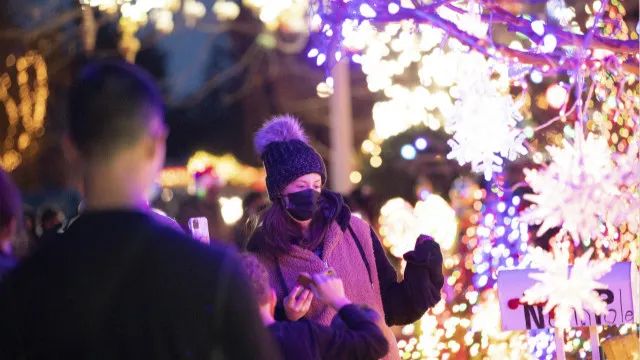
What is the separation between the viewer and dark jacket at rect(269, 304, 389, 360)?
3.12m

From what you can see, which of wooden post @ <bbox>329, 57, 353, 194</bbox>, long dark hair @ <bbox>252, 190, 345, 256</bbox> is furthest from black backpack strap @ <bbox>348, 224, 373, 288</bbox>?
wooden post @ <bbox>329, 57, 353, 194</bbox>

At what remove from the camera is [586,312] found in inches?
175

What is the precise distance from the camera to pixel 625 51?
4.16m

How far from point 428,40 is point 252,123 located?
66.7 feet

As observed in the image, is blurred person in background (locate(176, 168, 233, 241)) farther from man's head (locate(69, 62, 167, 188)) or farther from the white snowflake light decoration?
man's head (locate(69, 62, 167, 188))

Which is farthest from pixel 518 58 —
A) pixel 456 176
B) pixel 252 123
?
pixel 252 123

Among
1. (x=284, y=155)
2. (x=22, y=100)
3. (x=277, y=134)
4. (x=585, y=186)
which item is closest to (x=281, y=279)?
(x=284, y=155)

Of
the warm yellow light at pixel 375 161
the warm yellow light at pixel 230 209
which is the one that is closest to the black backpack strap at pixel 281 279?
the warm yellow light at pixel 375 161

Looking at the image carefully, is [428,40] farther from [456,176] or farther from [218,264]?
[456,176]

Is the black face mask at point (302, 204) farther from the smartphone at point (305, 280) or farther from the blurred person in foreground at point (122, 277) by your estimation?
the blurred person in foreground at point (122, 277)

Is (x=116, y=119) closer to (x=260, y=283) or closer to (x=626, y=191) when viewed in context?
(x=260, y=283)

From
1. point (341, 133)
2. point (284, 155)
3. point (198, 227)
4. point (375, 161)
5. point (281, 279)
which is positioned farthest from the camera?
point (341, 133)

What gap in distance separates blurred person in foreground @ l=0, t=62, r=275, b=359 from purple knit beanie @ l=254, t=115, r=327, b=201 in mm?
1810

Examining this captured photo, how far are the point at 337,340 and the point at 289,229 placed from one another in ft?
2.99
